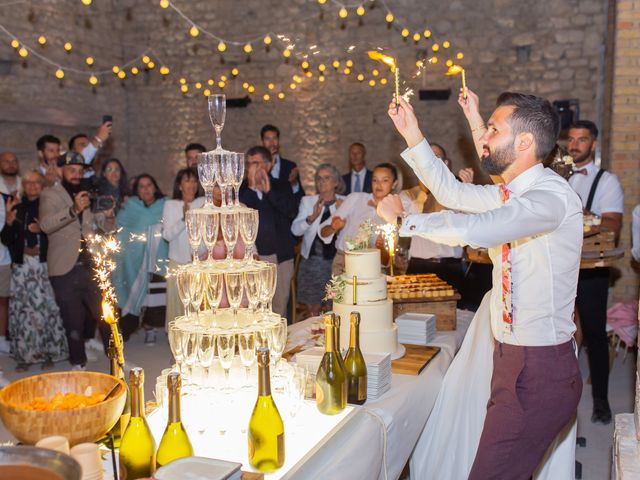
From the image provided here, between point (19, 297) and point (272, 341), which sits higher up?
point (272, 341)

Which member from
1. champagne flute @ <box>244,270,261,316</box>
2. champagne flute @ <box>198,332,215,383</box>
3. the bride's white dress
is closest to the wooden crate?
the bride's white dress

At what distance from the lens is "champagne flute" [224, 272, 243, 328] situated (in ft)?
7.08

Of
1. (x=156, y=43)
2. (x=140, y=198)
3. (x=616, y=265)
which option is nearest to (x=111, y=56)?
(x=156, y=43)

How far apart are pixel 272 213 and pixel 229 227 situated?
2808 mm

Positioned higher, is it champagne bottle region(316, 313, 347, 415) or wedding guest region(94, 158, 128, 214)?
wedding guest region(94, 158, 128, 214)

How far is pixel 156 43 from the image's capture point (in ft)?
31.6

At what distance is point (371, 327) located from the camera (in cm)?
270

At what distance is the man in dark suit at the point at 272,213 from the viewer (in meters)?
4.89

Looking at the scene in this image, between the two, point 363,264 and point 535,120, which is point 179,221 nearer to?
point 363,264

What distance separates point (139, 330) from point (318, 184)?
2355mm

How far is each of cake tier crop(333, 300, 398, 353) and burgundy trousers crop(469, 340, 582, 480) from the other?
0.66m

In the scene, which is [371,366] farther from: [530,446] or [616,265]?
[616,265]

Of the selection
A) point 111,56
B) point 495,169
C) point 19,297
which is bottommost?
point 19,297

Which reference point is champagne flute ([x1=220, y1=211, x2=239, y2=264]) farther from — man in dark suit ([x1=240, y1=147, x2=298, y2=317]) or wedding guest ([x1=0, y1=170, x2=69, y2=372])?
wedding guest ([x1=0, y1=170, x2=69, y2=372])
